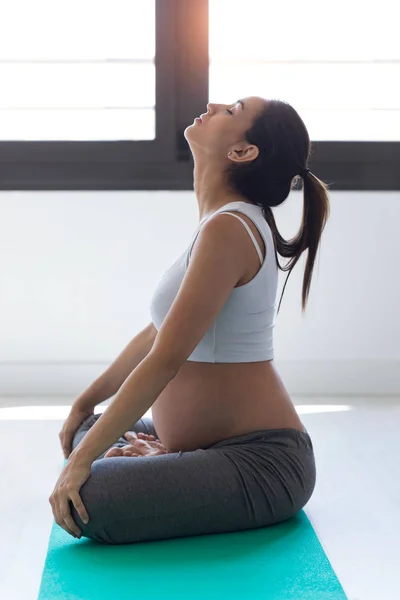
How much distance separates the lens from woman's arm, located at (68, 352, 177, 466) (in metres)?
1.72

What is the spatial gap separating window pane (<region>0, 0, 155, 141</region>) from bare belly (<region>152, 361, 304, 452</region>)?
1851 millimetres

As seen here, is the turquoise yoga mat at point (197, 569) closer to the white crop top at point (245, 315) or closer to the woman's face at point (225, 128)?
the white crop top at point (245, 315)

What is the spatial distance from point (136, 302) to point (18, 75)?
1.07m

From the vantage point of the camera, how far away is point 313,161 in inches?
139

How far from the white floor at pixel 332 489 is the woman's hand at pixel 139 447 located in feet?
0.81

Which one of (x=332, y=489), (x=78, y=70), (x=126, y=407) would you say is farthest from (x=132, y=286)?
(x=126, y=407)

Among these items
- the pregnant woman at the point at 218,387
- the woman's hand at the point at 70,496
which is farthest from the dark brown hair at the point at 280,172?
the woman's hand at the point at 70,496

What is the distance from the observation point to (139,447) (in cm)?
206

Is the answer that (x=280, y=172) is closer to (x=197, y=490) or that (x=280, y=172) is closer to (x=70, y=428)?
(x=197, y=490)

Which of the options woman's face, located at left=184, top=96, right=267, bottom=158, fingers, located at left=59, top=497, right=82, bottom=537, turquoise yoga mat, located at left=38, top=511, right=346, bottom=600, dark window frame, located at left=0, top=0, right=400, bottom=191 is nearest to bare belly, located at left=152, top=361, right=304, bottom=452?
turquoise yoga mat, located at left=38, top=511, right=346, bottom=600

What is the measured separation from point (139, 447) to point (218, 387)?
0.30 m

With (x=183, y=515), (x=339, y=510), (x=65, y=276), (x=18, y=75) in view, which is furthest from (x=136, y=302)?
(x=183, y=515)

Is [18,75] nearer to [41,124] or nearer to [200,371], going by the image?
[41,124]

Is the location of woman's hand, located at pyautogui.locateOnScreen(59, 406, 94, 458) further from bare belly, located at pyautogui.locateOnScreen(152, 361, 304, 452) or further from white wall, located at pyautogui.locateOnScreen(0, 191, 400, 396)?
white wall, located at pyautogui.locateOnScreen(0, 191, 400, 396)
